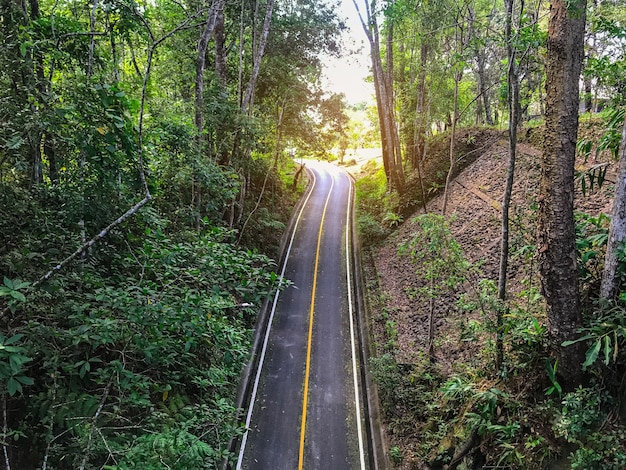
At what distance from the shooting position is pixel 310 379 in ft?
43.1

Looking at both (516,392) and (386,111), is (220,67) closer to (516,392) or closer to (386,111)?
(386,111)

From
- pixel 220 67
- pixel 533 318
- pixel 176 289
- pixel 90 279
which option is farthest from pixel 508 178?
pixel 220 67

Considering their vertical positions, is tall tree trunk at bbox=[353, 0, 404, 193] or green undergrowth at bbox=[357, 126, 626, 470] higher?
tall tree trunk at bbox=[353, 0, 404, 193]

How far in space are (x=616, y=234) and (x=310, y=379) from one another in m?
10.2

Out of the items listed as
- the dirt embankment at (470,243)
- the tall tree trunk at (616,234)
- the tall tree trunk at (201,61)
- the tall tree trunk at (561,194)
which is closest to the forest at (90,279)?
the tall tree trunk at (201,61)

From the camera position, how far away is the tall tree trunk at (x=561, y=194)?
18.7 feet

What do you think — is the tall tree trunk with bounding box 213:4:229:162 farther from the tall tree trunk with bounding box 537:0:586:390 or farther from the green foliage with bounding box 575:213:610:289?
the green foliage with bounding box 575:213:610:289

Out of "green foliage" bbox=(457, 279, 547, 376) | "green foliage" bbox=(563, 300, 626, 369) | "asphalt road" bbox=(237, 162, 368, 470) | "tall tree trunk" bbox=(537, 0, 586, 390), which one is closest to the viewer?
"green foliage" bbox=(563, 300, 626, 369)

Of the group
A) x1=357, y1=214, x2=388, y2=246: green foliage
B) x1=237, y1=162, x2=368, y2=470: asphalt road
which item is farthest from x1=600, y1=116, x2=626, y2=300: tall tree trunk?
x1=357, y1=214, x2=388, y2=246: green foliage

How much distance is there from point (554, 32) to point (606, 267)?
A: 3746 millimetres

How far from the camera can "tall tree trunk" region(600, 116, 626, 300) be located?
5.57 meters

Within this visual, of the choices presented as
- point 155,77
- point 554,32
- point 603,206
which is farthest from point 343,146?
point 554,32

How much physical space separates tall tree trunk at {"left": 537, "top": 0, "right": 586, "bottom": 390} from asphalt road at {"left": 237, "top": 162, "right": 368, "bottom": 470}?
22.3 feet

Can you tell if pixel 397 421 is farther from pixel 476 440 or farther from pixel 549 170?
pixel 549 170
